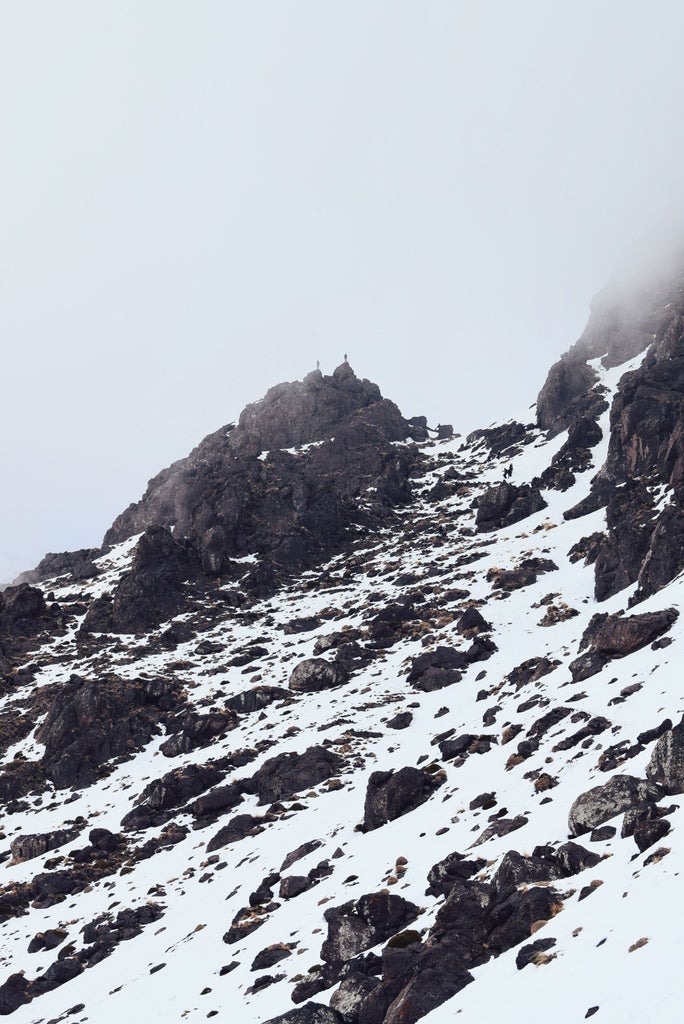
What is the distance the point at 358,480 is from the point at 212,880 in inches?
4023

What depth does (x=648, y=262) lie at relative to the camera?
159125mm

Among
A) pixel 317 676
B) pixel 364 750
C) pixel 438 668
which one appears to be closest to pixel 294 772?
pixel 364 750

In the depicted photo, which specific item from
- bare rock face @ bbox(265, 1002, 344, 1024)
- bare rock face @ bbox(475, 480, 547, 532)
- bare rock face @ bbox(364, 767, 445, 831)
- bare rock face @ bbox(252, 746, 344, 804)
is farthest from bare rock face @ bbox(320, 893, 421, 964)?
bare rock face @ bbox(475, 480, 547, 532)

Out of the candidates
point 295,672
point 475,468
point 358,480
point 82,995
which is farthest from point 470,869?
point 475,468

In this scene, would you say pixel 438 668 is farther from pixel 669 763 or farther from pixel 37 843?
pixel 669 763

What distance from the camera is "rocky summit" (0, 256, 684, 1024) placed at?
795 inches

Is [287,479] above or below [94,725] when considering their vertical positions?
above

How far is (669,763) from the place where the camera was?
22438 mm

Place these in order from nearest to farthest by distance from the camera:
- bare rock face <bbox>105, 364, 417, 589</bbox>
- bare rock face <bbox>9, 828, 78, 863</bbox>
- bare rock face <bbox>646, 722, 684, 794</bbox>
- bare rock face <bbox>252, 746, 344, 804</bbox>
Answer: bare rock face <bbox>646, 722, 684, 794</bbox>, bare rock face <bbox>252, 746, 344, 804</bbox>, bare rock face <bbox>9, 828, 78, 863</bbox>, bare rock face <bbox>105, 364, 417, 589</bbox>

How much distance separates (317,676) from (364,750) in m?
17.0

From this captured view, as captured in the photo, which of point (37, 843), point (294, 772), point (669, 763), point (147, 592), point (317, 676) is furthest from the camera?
point (147, 592)

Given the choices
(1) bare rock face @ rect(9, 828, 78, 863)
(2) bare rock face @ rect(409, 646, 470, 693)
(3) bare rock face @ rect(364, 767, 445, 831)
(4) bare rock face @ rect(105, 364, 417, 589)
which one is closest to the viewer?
(3) bare rock face @ rect(364, 767, 445, 831)

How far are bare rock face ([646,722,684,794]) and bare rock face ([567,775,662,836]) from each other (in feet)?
1.68

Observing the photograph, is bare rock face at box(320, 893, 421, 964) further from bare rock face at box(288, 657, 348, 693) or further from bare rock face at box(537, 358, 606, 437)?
bare rock face at box(537, 358, 606, 437)
